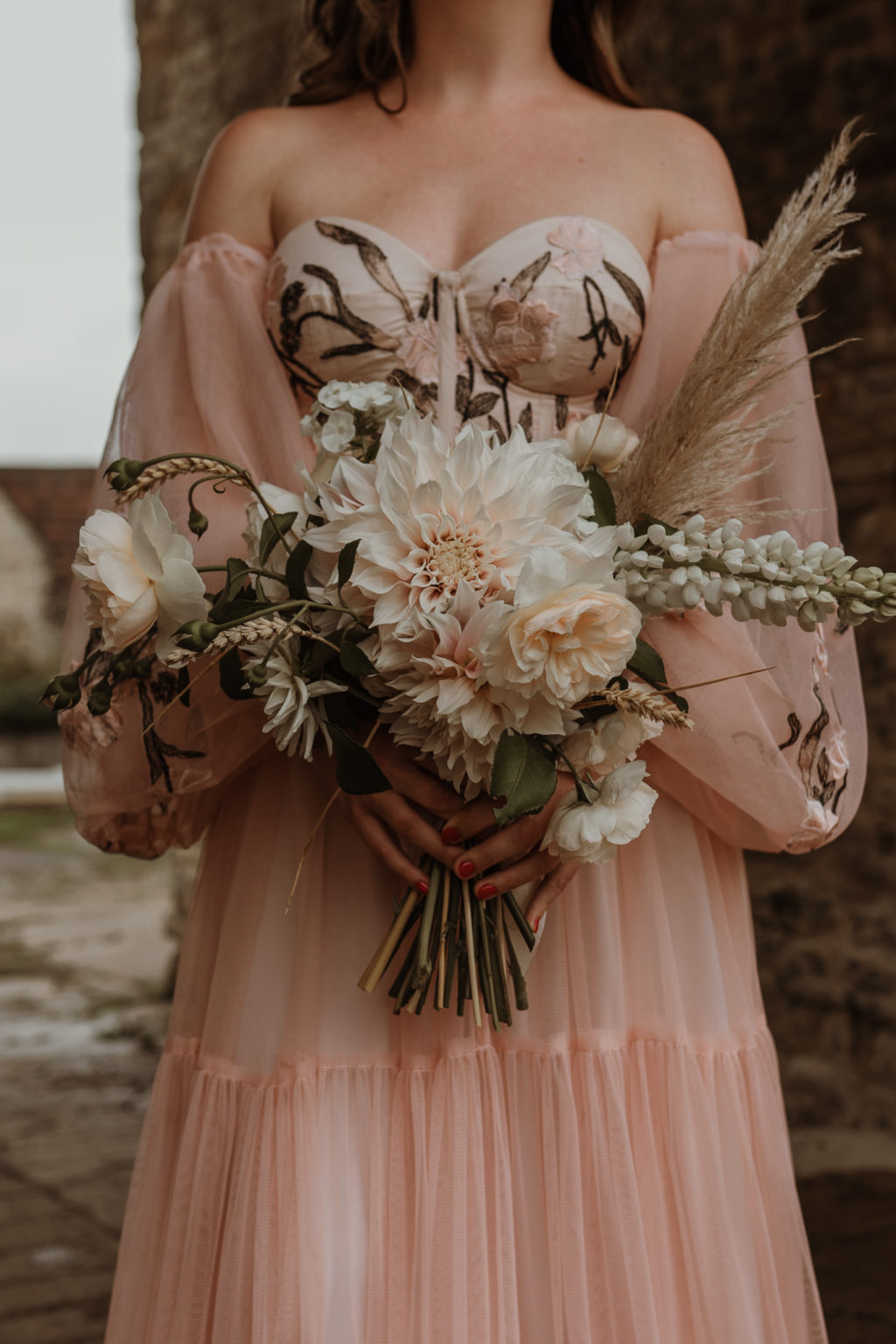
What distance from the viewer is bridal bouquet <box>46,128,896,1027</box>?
111 centimetres

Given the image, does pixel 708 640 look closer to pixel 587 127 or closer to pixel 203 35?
pixel 587 127

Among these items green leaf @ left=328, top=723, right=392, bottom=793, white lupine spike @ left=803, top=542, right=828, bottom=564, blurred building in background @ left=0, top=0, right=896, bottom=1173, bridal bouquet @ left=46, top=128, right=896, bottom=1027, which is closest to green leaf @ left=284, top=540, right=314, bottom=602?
bridal bouquet @ left=46, top=128, right=896, bottom=1027

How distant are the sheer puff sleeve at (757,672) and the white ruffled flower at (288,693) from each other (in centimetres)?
41

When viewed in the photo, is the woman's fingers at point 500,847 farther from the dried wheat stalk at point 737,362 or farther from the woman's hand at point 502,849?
the dried wheat stalk at point 737,362

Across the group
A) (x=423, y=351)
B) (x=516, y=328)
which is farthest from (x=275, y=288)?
(x=516, y=328)

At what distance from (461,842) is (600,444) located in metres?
0.42

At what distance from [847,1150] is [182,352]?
10.3ft

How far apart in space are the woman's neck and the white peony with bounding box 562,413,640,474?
2.24 feet

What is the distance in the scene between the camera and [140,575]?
116 centimetres

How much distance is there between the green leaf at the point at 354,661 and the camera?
114cm

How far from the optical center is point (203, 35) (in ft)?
17.1

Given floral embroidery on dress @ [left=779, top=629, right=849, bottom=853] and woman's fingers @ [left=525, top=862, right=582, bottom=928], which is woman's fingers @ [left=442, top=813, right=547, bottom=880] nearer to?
woman's fingers @ [left=525, top=862, right=582, bottom=928]

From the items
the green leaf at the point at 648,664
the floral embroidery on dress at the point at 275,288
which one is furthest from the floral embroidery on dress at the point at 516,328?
the green leaf at the point at 648,664

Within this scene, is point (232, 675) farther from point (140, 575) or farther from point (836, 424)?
point (836, 424)
